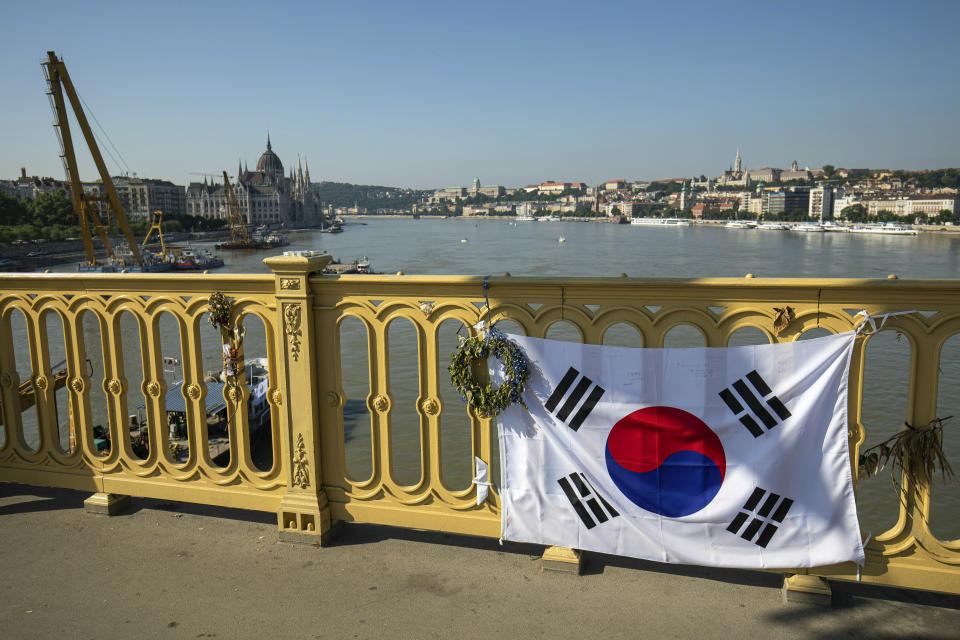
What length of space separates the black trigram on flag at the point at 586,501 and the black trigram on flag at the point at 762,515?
53cm

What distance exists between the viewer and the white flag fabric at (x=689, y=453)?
281 centimetres

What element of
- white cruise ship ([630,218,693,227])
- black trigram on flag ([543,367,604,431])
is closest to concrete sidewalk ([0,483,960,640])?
black trigram on flag ([543,367,604,431])

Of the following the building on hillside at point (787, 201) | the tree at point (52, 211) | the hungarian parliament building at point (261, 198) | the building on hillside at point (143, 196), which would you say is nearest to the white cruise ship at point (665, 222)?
the building on hillside at point (787, 201)

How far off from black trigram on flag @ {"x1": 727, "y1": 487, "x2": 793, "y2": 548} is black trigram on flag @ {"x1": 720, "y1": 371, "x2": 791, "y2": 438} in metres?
0.27

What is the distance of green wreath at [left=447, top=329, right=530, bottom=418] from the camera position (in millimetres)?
3080

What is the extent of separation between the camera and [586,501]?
122 inches

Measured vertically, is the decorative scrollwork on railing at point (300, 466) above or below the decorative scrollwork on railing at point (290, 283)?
below

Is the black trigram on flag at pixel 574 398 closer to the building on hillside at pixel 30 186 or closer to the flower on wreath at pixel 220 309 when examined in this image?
the flower on wreath at pixel 220 309

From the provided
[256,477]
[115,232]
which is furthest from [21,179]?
[256,477]

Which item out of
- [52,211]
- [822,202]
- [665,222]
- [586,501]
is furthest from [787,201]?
[586,501]

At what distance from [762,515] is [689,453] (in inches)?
15.4

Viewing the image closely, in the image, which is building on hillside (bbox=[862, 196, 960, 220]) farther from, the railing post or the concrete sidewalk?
the railing post

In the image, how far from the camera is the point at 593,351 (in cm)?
300

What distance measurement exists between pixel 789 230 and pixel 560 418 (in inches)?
5417
